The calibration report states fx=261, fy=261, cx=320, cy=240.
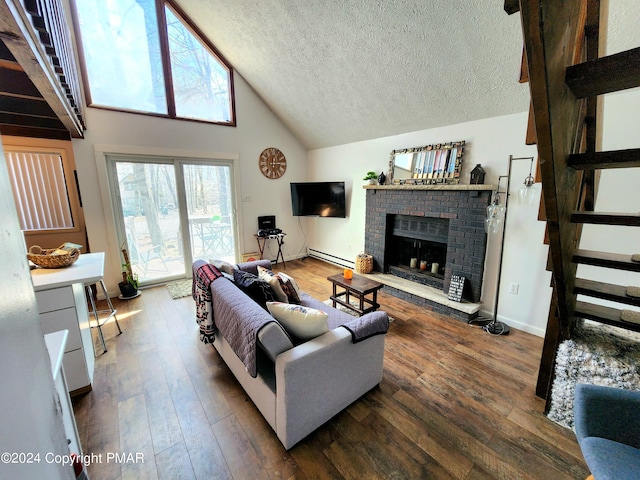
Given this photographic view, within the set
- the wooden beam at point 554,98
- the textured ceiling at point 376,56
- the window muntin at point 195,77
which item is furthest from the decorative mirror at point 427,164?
A: the window muntin at point 195,77

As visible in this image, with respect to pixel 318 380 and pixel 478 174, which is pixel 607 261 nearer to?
pixel 318 380

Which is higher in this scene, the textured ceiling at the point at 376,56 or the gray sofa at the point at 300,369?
the textured ceiling at the point at 376,56

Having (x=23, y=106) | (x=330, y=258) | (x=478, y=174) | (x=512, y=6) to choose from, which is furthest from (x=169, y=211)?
(x=512, y=6)

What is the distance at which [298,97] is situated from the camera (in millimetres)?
3934

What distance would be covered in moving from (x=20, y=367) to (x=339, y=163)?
452 cm

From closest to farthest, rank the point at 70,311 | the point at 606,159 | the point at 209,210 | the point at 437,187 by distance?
the point at 606,159 < the point at 70,311 < the point at 437,187 < the point at 209,210

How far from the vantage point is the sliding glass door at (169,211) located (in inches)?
144

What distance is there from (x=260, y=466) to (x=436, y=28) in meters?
3.36

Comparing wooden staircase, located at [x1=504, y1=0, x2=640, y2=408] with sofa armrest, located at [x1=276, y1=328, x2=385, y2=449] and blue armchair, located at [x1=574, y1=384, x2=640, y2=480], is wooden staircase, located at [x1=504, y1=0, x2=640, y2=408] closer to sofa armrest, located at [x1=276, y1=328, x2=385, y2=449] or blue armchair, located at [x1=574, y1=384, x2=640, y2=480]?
blue armchair, located at [x1=574, y1=384, x2=640, y2=480]

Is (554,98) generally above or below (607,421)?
above

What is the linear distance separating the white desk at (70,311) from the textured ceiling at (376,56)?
305 cm

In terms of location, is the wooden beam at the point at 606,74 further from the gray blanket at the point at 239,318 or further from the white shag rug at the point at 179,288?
the white shag rug at the point at 179,288

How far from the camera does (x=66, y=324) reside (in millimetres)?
1766

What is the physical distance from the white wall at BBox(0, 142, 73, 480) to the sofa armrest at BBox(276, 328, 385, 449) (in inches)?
37.7
